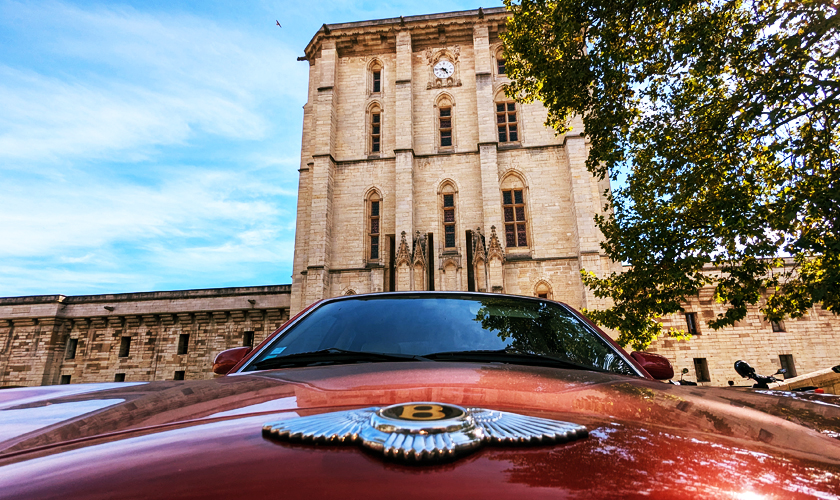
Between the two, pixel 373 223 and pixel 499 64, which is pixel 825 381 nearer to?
pixel 373 223

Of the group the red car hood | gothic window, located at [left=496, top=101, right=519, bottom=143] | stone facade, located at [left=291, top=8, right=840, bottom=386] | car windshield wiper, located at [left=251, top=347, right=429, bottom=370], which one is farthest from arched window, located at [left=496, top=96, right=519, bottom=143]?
the red car hood

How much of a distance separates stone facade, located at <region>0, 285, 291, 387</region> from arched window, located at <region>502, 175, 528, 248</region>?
1092cm

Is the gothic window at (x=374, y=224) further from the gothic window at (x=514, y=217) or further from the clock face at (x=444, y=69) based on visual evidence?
the clock face at (x=444, y=69)

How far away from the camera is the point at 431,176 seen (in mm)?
19547

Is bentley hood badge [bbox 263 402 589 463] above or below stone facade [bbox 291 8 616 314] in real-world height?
below

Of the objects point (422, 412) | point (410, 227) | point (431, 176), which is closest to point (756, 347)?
point (410, 227)

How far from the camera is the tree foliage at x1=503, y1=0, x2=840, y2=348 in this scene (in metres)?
6.21

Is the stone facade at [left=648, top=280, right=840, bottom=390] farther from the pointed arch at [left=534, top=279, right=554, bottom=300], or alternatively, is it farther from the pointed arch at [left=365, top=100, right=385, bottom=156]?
the pointed arch at [left=365, top=100, right=385, bottom=156]

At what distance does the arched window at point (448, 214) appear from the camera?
747 inches

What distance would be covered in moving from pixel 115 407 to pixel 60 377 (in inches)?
1094

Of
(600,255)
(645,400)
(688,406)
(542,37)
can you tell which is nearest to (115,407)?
(645,400)

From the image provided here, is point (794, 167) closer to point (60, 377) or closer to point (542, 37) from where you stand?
point (542, 37)

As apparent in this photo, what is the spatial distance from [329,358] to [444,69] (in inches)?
857

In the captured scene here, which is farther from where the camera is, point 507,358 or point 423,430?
point 507,358
